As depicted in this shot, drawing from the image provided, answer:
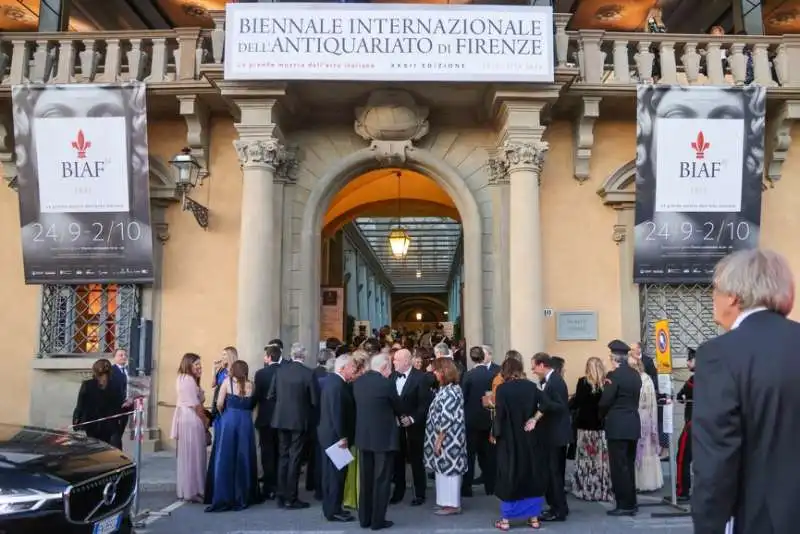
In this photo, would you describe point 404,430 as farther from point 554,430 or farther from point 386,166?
point 386,166

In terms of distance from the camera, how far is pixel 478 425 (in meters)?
8.88

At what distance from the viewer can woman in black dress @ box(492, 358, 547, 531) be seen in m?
7.26

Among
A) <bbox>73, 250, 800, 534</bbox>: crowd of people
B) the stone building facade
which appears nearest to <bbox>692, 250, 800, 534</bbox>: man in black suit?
<bbox>73, 250, 800, 534</bbox>: crowd of people

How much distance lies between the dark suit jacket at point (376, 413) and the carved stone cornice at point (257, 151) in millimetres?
5110

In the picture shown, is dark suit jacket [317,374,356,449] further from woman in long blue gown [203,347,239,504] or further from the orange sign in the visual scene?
the orange sign

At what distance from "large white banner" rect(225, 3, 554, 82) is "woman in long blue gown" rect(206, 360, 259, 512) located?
5.13 meters

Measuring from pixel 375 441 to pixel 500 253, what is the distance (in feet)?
18.8

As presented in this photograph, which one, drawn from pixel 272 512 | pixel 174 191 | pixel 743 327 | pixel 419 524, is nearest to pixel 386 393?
pixel 419 524

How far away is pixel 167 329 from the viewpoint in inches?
484

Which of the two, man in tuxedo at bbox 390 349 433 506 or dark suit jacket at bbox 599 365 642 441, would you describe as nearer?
dark suit jacket at bbox 599 365 642 441

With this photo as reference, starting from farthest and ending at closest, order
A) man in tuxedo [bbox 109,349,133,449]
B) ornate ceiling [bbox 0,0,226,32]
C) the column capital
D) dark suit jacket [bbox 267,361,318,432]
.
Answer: ornate ceiling [bbox 0,0,226,32] < the column capital < man in tuxedo [bbox 109,349,133,449] < dark suit jacket [bbox 267,361,318,432]

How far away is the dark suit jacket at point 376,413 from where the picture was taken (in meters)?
7.34

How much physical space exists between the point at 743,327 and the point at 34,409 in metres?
11.9

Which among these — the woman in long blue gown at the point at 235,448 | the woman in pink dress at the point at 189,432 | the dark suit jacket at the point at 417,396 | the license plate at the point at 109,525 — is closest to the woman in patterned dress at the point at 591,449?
the dark suit jacket at the point at 417,396
